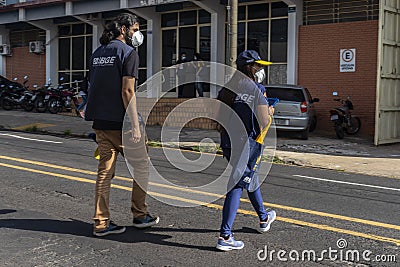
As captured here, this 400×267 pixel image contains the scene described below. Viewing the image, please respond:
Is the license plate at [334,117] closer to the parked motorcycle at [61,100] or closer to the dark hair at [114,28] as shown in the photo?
the parked motorcycle at [61,100]

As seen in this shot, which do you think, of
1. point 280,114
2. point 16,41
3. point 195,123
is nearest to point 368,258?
point 280,114

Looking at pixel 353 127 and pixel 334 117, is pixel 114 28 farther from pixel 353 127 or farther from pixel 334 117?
pixel 353 127

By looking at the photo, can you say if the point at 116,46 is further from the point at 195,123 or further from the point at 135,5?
the point at 135,5

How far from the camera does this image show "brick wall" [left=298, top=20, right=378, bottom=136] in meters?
18.3

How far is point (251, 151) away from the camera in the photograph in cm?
525

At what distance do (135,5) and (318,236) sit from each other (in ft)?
60.9

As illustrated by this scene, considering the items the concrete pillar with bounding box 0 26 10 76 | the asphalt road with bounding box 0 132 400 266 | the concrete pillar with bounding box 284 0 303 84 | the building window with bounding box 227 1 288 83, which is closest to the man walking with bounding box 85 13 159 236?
the asphalt road with bounding box 0 132 400 266

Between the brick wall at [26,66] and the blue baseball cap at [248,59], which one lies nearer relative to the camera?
the blue baseball cap at [248,59]

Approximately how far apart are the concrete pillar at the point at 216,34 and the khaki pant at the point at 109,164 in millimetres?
15917

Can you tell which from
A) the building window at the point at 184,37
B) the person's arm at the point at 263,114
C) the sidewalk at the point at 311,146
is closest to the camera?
the person's arm at the point at 263,114

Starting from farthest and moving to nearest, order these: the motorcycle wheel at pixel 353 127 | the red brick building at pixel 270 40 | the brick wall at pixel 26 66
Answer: the brick wall at pixel 26 66 → the motorcycle wheel at pixel 353 127 → the red brick building at pixel 270 40

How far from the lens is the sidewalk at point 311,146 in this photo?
12098 millimetres

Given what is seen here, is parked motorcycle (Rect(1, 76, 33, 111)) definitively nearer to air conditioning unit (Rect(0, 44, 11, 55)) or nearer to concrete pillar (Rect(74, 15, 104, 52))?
concrete pillar (Rect(74, 15, 104, 52))

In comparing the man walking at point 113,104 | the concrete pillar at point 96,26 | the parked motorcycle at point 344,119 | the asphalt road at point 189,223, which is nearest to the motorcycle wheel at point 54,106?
the concrete pillar at point 96,26
